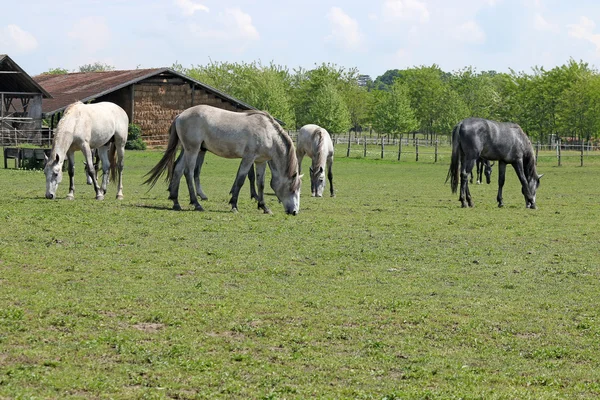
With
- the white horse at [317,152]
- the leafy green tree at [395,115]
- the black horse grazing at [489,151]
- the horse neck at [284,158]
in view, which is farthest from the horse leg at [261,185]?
the leafy green tree at [395,115]

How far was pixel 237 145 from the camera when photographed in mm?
16656

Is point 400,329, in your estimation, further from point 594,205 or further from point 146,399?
point 594,205

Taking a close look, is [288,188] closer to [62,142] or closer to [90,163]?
[90,163]

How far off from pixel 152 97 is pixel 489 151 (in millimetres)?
32344

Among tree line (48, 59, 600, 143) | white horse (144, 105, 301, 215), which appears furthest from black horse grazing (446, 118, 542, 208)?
tree line (48, 59, 600, 143)

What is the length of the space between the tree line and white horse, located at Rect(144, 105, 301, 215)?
52.5m

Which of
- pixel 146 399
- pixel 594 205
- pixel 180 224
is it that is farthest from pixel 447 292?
pixel 594 205

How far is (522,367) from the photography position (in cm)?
688

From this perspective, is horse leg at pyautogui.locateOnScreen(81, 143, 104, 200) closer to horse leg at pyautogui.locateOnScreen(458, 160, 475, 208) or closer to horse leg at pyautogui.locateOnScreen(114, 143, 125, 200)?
horse leg at pyautogui.locateOnScreen(114, 143, 125, 200)

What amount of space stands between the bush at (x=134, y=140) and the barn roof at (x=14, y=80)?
517cm

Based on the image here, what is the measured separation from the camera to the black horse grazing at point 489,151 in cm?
2025

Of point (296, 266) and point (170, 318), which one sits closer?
point (170, 318)

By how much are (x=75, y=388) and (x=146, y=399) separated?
1.80 ft

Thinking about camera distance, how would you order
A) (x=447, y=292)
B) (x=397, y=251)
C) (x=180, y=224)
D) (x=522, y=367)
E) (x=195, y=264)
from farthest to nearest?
(x=180, y=224), (x=397, y=251), (x=195, y=264), (x=447, y=292), (x=522, y=367)
